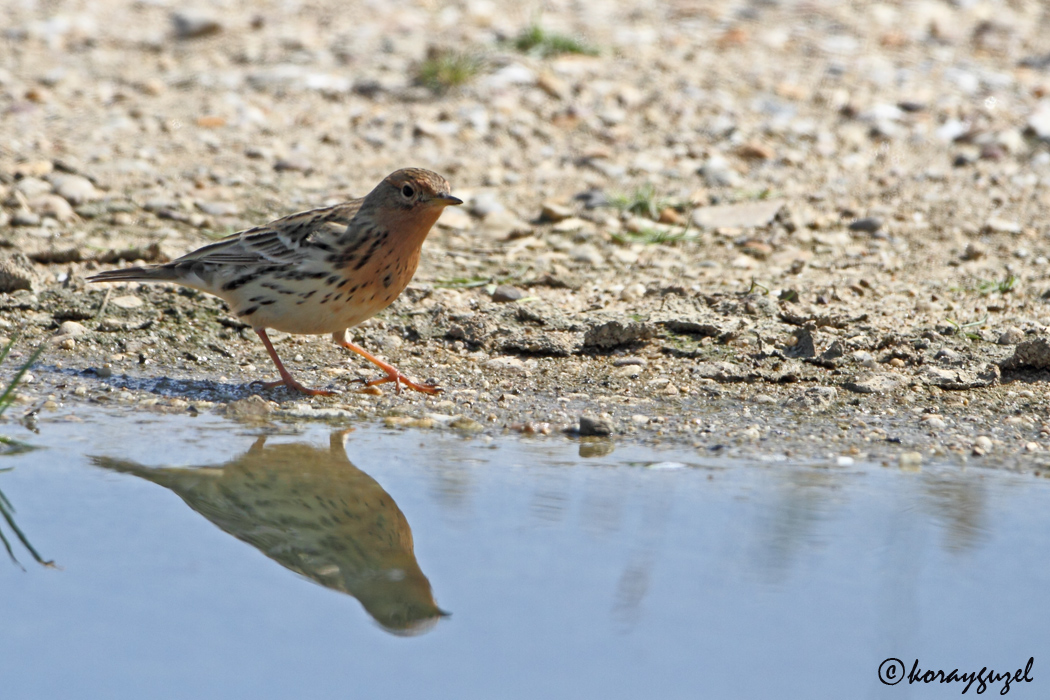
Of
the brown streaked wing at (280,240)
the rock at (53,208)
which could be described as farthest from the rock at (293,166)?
the brown streaked wing at (280,240)

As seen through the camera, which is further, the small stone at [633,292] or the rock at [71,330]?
the small stone at [633,292]

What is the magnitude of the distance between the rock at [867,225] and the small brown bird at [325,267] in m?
3.42

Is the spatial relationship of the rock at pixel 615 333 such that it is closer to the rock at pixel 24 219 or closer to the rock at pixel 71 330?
the rock at pixel 71 330

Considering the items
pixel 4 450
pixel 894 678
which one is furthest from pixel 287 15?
pixel 894 678

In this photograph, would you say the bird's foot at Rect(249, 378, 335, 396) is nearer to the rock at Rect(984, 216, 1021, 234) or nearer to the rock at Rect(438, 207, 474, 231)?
the rock at Rect(438, 207, 474, 231)

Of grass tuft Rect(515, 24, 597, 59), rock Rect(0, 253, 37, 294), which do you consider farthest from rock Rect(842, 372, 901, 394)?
grass tuft Rect(515, 24, 597, 59)

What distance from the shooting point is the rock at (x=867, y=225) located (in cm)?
834

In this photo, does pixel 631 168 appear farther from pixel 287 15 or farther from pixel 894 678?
pixel 894 678

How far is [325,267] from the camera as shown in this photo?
19.7 ft

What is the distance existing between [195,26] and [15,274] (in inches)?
213

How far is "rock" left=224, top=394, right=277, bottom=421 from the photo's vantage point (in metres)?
5.53

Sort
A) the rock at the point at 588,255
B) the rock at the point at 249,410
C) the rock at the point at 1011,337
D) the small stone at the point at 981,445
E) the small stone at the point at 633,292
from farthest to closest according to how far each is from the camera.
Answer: the rock at the point at 588,255 → the small stone at the point at 633,292 → the rock at the point at 1011,337 → the rock at the point at 249,410 → the small stone at the point at 981,445

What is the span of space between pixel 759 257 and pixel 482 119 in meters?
2.93

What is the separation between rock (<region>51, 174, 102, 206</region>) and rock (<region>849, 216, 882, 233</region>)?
Answer: 17.1 feet
